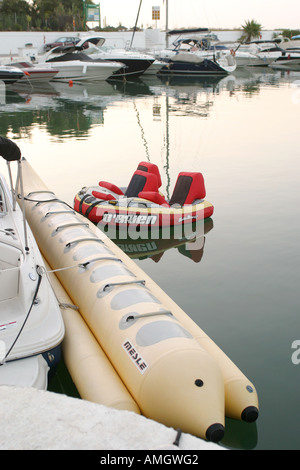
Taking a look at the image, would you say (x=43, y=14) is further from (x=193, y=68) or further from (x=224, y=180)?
(x=224, y=180)

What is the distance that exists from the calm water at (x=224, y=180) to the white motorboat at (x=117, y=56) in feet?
13.8

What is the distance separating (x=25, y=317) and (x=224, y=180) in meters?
8.11

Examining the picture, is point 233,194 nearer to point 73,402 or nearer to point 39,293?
point 39,293

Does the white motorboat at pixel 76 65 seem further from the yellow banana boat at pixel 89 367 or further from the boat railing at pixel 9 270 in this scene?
the yellow banana boat at pixel 89 367

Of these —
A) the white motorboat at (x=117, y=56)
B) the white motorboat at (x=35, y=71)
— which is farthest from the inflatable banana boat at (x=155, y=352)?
the white motorboat at (x=117, y=56)

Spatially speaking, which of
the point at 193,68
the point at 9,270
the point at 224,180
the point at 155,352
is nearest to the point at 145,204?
the point at 224,180

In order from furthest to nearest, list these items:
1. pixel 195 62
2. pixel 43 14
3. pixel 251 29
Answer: pixel 251 29 → pixel 43 14 → pixel 195 62

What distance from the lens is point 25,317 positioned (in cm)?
426

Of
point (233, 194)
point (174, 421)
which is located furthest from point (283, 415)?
point (233, 194)

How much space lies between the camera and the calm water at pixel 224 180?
16.9ft

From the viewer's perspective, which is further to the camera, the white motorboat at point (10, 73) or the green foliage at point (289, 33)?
the green foliage at point (289, 33)

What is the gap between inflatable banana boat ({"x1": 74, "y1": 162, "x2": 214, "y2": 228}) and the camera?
27.5 ft

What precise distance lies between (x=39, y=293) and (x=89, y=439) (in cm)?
217

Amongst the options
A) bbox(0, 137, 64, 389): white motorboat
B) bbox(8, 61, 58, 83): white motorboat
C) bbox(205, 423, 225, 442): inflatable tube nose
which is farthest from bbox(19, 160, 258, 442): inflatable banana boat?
bbox(8, 61, 58, 83): white motorboat
